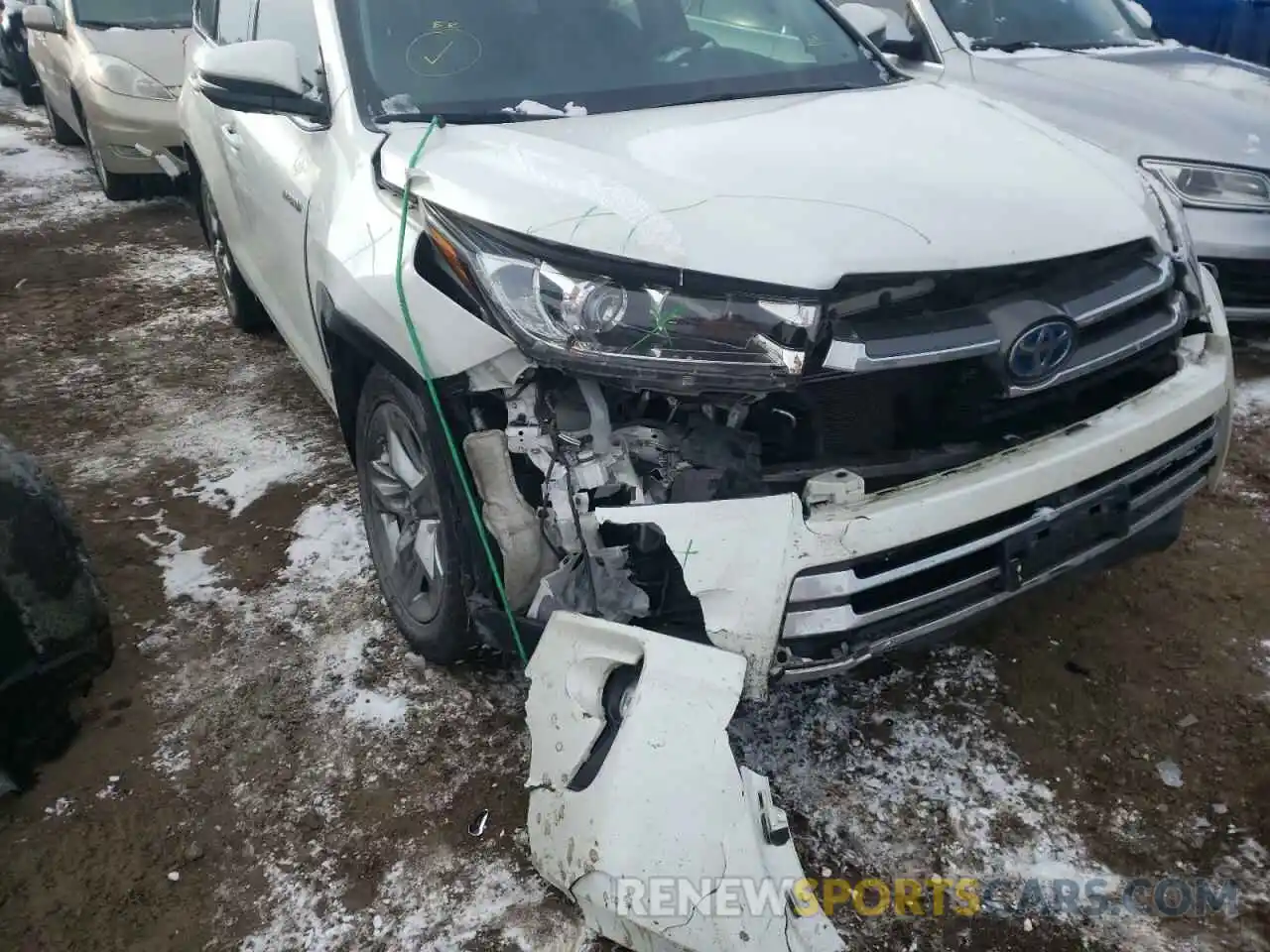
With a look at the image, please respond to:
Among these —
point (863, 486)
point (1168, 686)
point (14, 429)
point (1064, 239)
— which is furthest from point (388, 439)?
point (14, 429)

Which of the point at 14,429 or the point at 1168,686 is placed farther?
the point at 14,429

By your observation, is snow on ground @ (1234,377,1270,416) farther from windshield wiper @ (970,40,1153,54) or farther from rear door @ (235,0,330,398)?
rear door @ (235,0,330,398)

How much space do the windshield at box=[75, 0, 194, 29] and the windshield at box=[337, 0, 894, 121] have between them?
5.60 metres

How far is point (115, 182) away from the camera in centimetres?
751

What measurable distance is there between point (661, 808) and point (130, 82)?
275 inches

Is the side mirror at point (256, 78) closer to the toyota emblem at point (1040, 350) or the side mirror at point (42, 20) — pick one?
the toyota emblem at point (1040, 350)

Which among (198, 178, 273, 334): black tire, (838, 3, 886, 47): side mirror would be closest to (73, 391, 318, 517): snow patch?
(198, 178, 273, 334): black tire

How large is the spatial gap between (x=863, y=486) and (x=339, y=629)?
169cm

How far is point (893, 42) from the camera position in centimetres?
517

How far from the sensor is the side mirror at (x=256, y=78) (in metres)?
2.61

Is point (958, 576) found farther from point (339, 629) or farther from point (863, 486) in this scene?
point (339, 629)

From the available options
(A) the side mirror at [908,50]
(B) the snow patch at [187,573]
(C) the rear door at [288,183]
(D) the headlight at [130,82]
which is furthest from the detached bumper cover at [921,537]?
(D) the headlight at [130,82]

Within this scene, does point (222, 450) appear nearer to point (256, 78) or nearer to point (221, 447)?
point (221, 447)

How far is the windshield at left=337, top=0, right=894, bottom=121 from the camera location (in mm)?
2658
